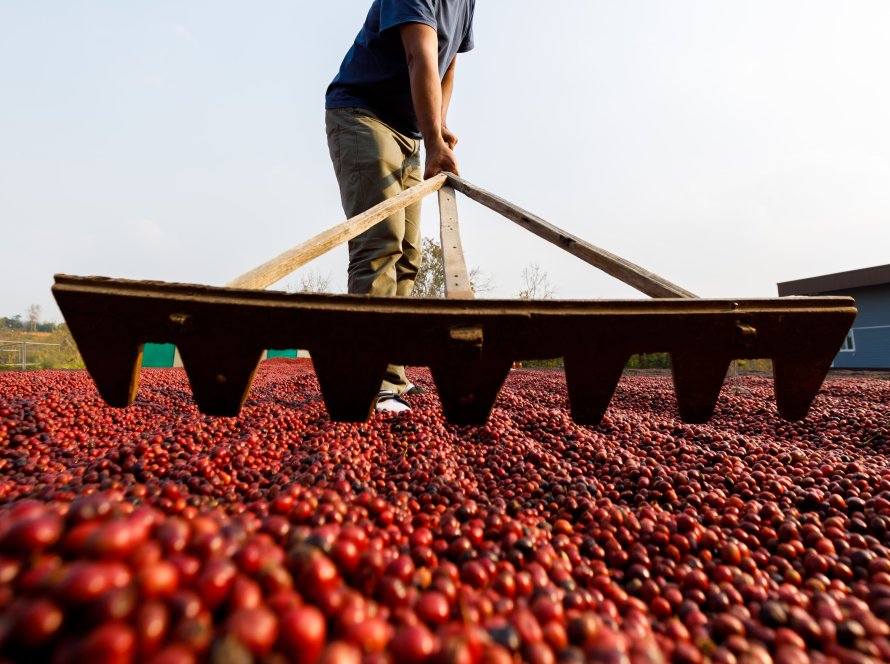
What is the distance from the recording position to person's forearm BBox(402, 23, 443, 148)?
2840mm

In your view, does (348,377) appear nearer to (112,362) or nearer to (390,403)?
(112,362)

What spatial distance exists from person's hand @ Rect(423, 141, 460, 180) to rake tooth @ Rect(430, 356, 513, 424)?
6.24 feet

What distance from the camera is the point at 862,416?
3.48 meters

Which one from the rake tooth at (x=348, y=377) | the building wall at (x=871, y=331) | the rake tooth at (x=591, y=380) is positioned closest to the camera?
the rake tooth at (x=348, y=377)

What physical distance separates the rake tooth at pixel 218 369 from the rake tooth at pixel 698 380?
1.68m

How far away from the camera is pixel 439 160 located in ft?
9.87

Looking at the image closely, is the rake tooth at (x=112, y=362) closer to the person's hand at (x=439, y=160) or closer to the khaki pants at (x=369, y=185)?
the khaki pants at (x=369, y=185)

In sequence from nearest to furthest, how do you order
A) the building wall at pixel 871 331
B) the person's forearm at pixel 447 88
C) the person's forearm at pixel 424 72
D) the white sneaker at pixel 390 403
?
the person's forearm at pixel 424 72
the white sneaker at pixel 390 403
the person's forearm at pixel 447 88
the building wall at pixel 871 331

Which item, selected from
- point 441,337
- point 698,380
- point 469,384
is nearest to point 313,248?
point 441,337

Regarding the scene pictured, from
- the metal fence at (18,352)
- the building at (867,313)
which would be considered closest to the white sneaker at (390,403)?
the metal fence at (18,352)

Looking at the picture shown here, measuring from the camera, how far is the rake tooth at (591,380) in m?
1.70

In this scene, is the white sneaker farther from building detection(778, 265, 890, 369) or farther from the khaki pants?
building detection(778, 265, 890, 369)

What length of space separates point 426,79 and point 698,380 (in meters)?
2.48

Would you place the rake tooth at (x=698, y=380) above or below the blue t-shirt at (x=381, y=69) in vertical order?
below
